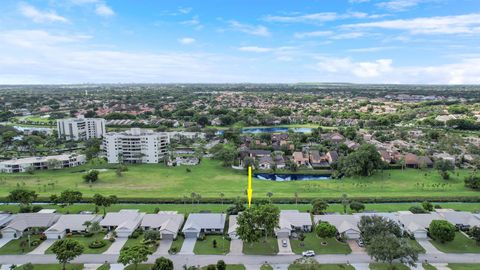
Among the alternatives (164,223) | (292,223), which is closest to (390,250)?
(292,223)

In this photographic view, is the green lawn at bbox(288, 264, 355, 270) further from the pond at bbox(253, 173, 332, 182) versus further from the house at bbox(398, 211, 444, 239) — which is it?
the pond at bbox(253, 173, 332, 182)

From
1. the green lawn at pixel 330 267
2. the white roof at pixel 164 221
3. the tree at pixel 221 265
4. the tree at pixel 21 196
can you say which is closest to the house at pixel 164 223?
the white roof at pixel 164 221

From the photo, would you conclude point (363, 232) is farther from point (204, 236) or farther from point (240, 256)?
point (204, 236)

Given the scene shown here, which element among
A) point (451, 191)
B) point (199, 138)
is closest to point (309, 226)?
point (451, 191)

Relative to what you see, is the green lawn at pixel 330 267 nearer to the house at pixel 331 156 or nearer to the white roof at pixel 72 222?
the white roof at pixel 72 222

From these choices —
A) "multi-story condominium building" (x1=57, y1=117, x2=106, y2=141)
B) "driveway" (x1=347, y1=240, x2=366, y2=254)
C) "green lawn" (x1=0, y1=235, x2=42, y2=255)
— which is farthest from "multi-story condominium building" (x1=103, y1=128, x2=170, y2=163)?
"driveway" (x1=347, y1=240, x2=366, y2=254)

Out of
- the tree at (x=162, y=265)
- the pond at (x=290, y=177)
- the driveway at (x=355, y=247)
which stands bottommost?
the pond at (x=290, y=177)
